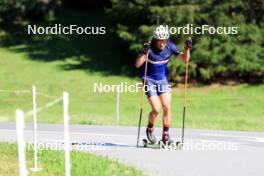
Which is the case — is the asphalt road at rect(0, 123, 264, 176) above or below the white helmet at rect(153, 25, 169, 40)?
below

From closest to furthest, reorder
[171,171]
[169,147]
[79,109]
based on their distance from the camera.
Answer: [171,171] → [169,147] → [79,109]

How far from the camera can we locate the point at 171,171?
33.7ft

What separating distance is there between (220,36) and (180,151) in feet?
74.5

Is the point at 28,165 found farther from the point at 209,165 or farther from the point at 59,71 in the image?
the point at 59,71

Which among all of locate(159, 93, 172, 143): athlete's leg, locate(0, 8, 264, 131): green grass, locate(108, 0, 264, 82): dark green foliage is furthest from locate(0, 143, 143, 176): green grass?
locate(108, 0, 264, 82): dark green foliage

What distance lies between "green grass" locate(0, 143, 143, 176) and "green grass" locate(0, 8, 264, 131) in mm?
8589

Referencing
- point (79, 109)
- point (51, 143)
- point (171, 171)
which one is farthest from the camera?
point (79, 109)

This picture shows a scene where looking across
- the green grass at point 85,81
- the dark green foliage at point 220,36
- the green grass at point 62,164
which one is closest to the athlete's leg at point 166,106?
the green grass at point 62,164

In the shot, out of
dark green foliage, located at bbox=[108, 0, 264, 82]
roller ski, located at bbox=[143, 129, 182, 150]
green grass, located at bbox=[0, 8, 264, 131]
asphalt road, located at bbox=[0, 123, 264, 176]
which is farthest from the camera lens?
dark green foliage, located at bbox=[108, 0, 264, 82]

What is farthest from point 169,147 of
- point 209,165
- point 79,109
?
point 79,109

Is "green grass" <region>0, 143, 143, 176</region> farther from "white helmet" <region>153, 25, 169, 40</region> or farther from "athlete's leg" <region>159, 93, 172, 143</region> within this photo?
"white helmet" <region>153, 25, 169, 40</region>

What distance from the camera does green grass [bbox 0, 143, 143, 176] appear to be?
9898 millimetres

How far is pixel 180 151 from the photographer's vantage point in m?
12.2

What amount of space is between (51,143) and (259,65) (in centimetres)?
2201
